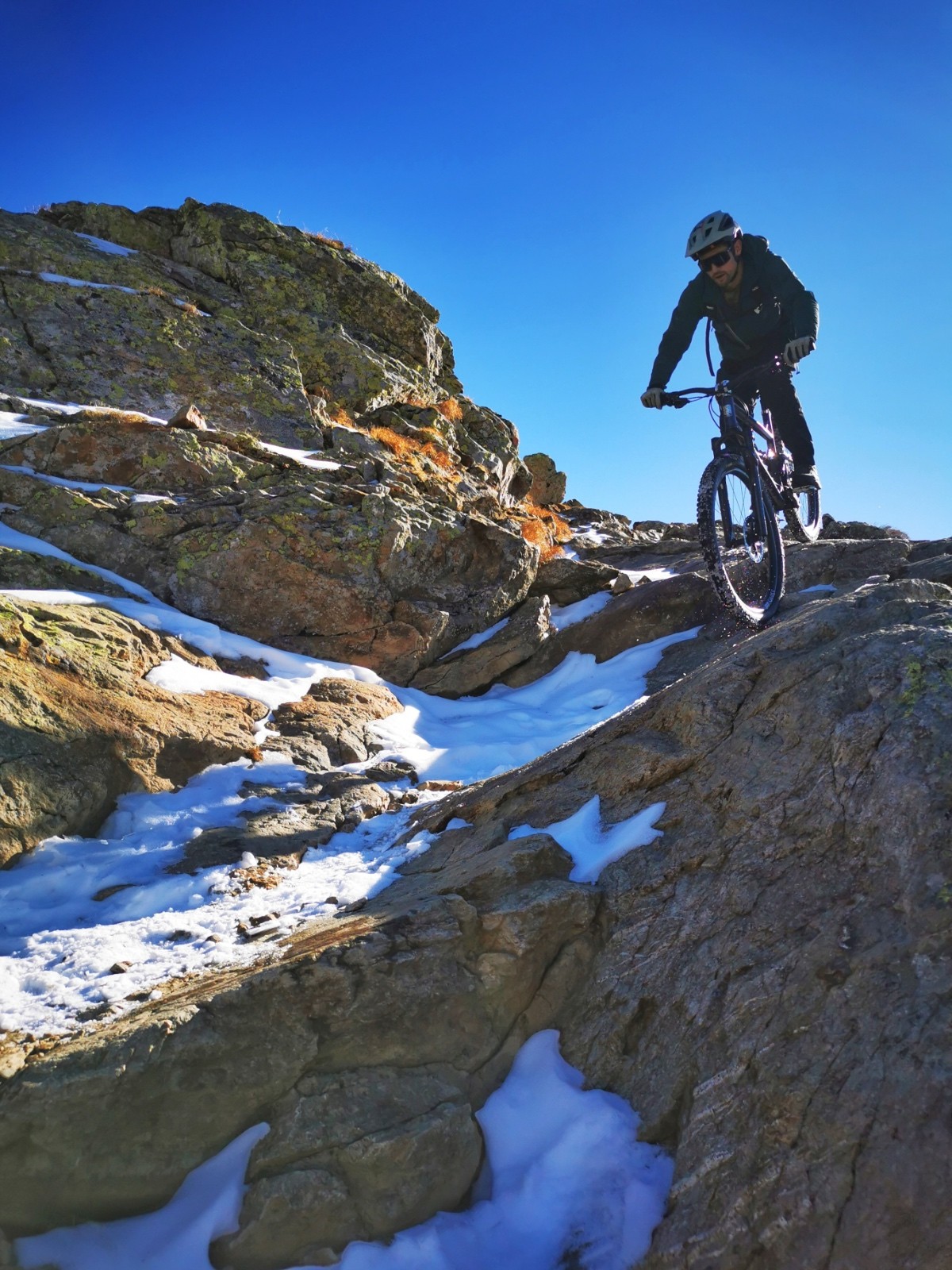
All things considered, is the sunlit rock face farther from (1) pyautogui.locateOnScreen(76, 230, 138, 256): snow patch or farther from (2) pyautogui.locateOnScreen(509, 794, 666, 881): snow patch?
(1) pyautogui.locateOnScreen(76, 230, 138, 256): snow patch

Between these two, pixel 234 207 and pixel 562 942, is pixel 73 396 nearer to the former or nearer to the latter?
pixel 234 207

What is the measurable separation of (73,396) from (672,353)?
36.2 feet

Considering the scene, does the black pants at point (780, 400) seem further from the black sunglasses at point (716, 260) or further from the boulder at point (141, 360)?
the boulder at point (141, 360)

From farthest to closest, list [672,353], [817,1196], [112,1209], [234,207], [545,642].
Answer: [234,207], [545,642], [672,353], [112,1209], [817,1196]

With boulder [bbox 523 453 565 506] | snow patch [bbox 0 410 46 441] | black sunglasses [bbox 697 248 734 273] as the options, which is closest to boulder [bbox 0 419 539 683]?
snow patch [bbox 0 410 46 441]

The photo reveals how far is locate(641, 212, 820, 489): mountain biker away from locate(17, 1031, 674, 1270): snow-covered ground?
577 cm

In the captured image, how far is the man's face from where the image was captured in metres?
6.97

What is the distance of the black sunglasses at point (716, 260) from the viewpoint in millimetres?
7008

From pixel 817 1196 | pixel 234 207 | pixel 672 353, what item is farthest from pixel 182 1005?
pixel 234 207

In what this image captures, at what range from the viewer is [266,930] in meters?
4.56

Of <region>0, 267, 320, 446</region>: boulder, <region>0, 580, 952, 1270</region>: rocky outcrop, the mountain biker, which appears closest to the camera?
<region>0, 580, 952, 1270</region>: rocky outcrop

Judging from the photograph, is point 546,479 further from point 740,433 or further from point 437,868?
point 437,868

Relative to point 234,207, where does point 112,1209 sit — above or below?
below

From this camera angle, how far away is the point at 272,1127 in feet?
9.91
